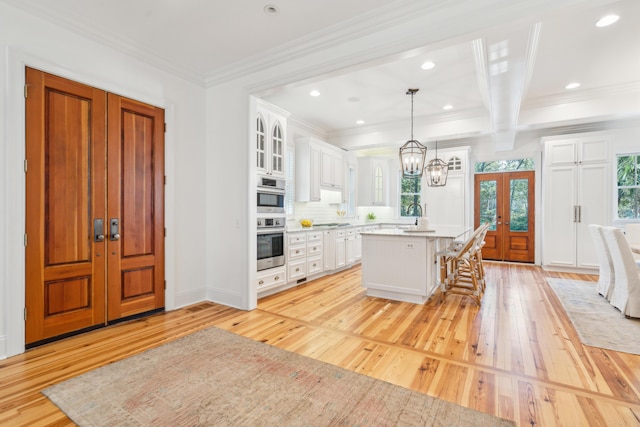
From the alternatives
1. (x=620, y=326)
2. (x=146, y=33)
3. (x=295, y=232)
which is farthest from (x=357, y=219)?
(x=146, y=33)

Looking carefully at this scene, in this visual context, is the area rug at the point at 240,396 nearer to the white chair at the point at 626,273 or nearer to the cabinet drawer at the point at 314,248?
the cabinet drawer at the point at 314,248

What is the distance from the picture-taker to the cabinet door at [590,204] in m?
5.68

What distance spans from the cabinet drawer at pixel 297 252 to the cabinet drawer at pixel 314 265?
0.20 m

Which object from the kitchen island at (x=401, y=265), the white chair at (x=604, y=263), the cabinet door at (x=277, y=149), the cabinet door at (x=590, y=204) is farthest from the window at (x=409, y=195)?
the cabinet door at (x=277, y=149)

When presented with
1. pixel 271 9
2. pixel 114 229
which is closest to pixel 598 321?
pixel 271 9

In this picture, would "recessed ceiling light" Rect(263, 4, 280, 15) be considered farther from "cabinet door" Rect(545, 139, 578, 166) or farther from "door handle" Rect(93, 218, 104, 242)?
"cabinet door" Rect(545, 139, 578, 166)

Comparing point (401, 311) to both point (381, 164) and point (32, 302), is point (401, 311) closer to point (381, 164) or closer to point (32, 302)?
point (32, 302)

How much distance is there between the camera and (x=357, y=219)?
26.9 ft

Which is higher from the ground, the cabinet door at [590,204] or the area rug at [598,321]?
the cabinet door at [590,204]

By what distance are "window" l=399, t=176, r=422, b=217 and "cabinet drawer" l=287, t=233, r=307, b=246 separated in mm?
4004

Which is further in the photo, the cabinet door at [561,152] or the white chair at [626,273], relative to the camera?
the cabinet door at [561,152]

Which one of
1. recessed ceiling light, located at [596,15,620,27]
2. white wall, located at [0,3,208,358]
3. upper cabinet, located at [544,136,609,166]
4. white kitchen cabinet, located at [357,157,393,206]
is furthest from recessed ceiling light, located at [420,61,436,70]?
white kitchen cabinet, located at [357,157,393,206]

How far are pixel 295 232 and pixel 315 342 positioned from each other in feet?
7.38

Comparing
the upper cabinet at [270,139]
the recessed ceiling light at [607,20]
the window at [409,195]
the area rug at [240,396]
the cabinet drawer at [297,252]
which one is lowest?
the area rug at [240,396]
